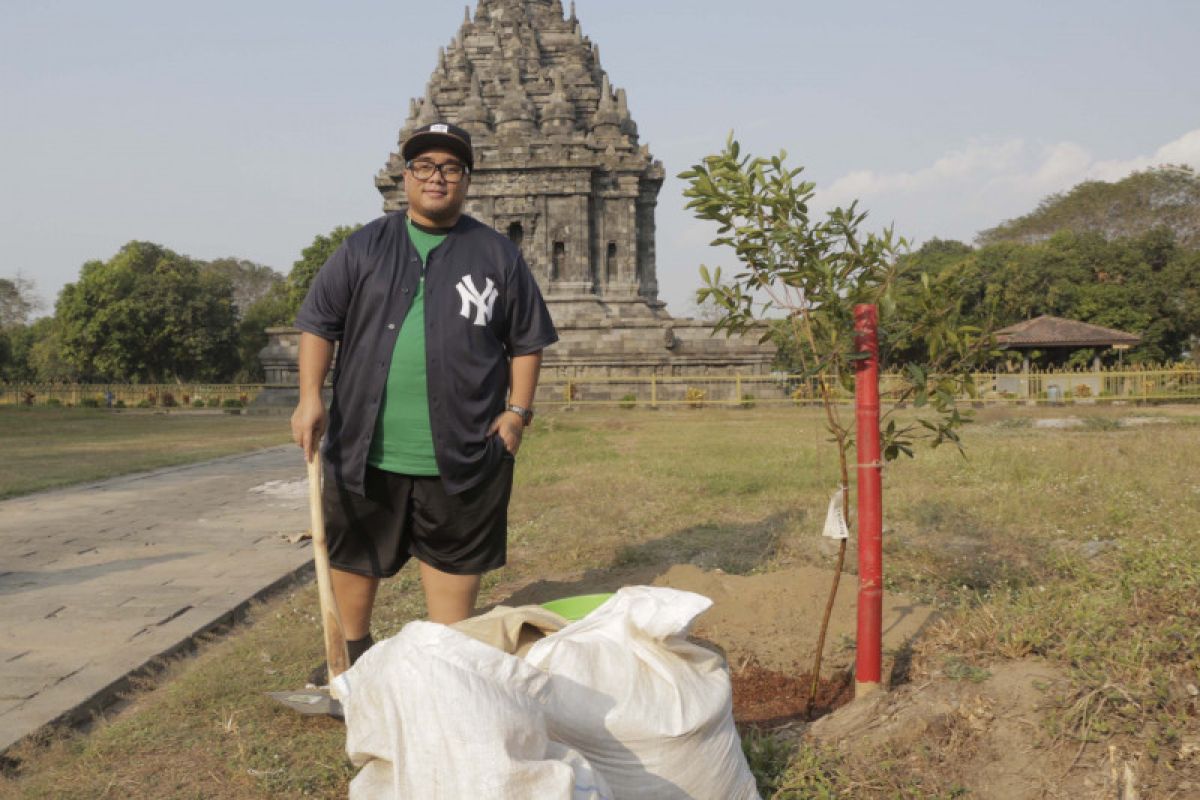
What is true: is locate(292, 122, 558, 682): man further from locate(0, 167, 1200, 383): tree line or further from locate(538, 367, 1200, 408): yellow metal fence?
locate(0, 167, 1200, 383): tree line

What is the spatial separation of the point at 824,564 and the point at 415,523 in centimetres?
285

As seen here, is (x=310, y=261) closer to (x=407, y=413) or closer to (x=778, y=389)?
(x=778, y=389)

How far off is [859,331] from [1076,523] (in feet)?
12.7

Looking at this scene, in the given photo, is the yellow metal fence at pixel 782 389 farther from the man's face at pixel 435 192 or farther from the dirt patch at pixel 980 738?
the man's face at pixel 435 192

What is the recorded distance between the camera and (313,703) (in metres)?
3.07

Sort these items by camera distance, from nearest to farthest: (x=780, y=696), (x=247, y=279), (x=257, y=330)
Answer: (x=780, y=696)
(x=257, y=330)
(x=247, y=279)

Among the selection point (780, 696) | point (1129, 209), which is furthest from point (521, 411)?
point (1129, 209)

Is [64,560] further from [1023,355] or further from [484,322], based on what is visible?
[1023,355]

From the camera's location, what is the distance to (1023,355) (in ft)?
102

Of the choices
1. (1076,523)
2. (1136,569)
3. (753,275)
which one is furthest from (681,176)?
(1076,523)

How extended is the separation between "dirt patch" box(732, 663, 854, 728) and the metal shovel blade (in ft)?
4.19

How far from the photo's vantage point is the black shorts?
3004 millimetres

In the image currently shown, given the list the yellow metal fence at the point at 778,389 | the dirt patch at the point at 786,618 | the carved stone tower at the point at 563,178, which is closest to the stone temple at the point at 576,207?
the carved stone tower at the point at 563,178

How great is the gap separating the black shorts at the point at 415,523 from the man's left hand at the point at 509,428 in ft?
0.21
